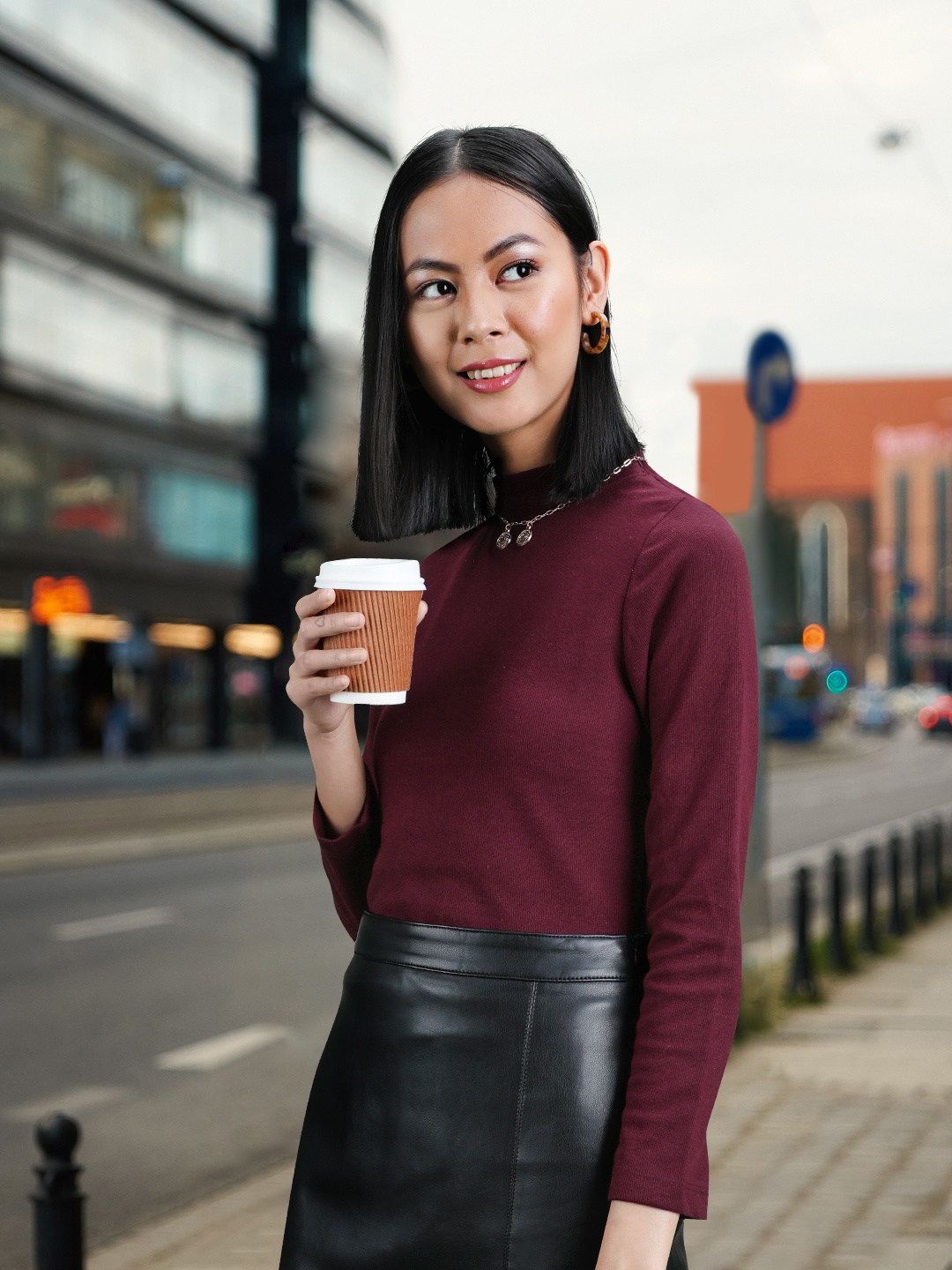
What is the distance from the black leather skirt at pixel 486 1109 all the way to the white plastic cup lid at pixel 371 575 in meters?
0.36

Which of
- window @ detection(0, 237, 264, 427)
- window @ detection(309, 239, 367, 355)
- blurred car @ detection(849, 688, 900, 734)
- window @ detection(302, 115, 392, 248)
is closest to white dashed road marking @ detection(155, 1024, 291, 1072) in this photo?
window @ detection(0, 237, 264, 427)

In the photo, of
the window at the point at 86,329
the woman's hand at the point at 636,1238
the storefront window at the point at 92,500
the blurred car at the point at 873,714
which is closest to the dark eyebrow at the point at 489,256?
the woman's hand at the point at 636,1238

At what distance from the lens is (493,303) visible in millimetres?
1784

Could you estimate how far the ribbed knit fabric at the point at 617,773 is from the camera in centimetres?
158

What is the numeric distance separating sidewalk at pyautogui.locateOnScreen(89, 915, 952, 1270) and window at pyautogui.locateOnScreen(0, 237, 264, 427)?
2647 cm

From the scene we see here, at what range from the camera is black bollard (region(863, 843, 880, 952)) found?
9.81 m

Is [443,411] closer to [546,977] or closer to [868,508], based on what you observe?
[546,977]

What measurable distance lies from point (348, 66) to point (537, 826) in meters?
43.9

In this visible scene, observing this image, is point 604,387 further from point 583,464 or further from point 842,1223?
point 842,1223

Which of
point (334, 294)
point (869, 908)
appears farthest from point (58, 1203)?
point (334, 294)

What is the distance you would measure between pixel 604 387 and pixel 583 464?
0.43 ft

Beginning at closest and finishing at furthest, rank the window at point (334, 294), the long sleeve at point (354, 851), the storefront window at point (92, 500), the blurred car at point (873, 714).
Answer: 1. the long sleeve at point (354, 851)
2. the storefront window at point (92, 500)
3. the window at point (334, 294)
4. the blurred car at point (873, 714)

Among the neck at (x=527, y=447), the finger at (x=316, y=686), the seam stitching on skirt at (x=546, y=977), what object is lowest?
the seam stitching on skirt at (x=546, y=977)

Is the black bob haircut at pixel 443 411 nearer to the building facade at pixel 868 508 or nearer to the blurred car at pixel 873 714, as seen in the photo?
the blurred car at pixel 873 714
